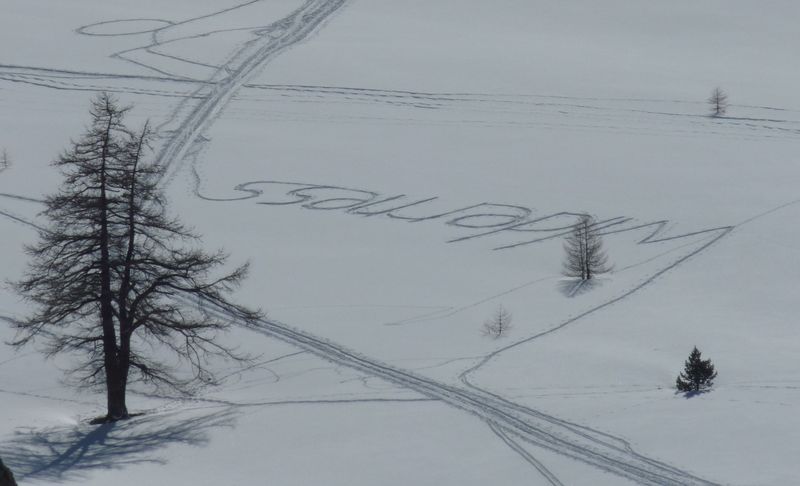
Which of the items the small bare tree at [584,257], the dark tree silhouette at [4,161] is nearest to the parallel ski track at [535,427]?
the small bare tree at [584,257]

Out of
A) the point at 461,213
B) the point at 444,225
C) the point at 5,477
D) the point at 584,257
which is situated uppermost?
the point at 461,213

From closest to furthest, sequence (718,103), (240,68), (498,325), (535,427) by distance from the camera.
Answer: (535,427) < (498,325) < (718,103) < (240,68)

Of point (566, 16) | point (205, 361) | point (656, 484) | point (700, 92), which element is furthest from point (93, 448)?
point (566, 16)

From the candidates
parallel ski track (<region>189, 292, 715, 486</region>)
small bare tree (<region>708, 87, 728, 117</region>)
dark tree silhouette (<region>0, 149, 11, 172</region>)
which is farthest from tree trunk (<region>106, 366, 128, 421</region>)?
small bare tree (<region>708, 87, 728, 117</region>)

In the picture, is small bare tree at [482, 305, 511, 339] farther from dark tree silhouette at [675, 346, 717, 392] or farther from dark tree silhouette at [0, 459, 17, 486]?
dark tree silhouette at [0, 459, 17, 486]

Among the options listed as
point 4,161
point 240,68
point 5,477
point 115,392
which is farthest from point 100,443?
point 240,68

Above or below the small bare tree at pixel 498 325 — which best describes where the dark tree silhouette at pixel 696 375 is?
below

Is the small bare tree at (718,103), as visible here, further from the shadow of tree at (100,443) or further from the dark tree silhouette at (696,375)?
the shadow of tree at (100,443)

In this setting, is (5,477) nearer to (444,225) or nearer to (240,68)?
(444,225)
